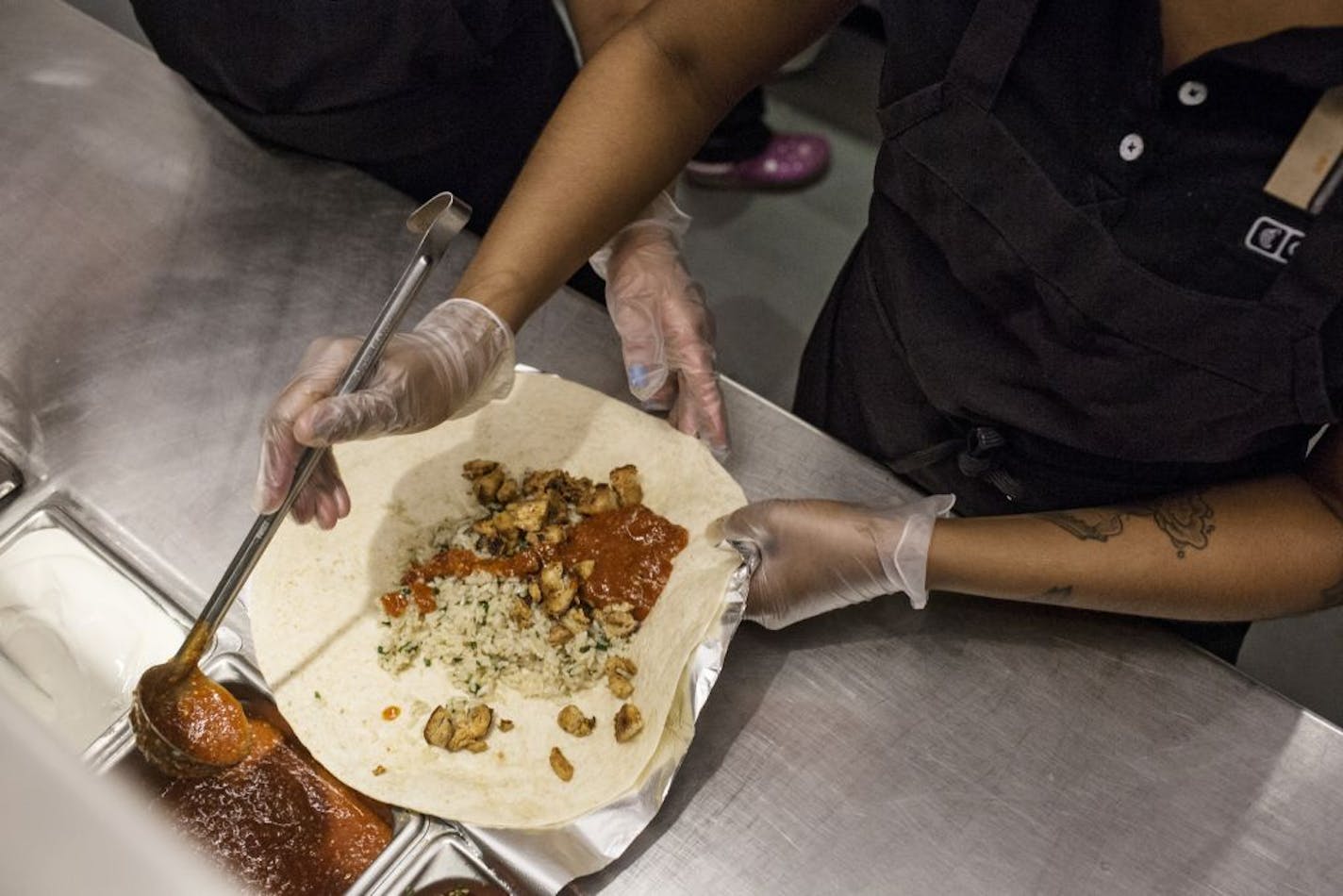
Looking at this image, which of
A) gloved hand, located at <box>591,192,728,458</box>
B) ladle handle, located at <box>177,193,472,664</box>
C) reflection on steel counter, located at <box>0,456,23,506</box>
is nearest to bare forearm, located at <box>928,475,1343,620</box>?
gloved hand, located at <box>591,192,728,458</box>

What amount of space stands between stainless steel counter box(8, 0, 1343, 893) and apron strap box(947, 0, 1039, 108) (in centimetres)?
64

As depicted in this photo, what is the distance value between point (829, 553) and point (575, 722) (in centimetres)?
42

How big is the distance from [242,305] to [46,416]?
37 centimetres

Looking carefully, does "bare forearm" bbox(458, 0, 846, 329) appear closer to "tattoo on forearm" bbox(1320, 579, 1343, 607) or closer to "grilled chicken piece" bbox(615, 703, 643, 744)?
"grilled chicken piece" bbox(615, 703, 643, 744)

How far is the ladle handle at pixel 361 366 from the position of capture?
125 centimetres

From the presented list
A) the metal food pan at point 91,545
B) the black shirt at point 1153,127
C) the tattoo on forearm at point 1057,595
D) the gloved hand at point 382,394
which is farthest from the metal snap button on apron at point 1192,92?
the metal food pan at point 91,545

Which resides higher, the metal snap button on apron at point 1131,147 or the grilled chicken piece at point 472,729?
the metal snap button on apron at point 1131,147

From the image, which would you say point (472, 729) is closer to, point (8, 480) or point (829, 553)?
point (829, 553)

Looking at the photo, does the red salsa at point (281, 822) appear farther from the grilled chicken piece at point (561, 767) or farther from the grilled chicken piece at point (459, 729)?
the grilled chicken piece at point (561, 767)

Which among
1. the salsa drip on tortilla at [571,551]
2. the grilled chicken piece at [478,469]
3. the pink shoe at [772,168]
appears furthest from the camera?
the pink shoe at [772,168]

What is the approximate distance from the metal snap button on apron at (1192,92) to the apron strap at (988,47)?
191mm

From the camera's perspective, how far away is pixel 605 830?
1.31m

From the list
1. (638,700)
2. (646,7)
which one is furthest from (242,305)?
(638,700)

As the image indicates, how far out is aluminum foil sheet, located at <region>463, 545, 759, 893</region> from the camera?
1307 mm
